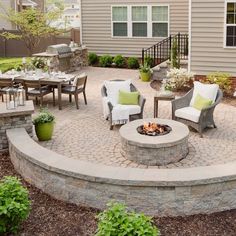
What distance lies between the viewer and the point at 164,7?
2039 cm

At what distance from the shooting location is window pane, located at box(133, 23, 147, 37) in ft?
69.2

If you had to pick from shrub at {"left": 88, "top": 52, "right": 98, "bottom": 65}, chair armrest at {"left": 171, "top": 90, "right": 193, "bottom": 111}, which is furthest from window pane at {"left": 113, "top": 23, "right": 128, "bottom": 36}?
chair armrest at {"left": 171, "top": 90, "right": 193, "bottom": 111}

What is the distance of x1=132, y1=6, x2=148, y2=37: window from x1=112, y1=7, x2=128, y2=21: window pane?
51cm

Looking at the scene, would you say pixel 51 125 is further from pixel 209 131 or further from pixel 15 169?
pixel 209 131

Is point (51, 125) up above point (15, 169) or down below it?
above

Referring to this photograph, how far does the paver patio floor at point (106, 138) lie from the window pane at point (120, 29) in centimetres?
829

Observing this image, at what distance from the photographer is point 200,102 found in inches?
416

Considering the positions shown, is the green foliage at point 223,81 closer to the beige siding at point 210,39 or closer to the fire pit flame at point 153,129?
the beige siding at point 210,39

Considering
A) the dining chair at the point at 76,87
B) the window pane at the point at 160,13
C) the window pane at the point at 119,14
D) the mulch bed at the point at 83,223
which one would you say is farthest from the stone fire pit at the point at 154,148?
the window pane at the point at 119,14

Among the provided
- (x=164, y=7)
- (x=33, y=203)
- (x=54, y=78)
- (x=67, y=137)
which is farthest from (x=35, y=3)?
(x=33, y=203)

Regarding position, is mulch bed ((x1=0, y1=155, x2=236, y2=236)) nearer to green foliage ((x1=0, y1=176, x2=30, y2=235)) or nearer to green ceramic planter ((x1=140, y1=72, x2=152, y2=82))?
green foliage ((x1=0, y1=176, x2=30, y2=235))

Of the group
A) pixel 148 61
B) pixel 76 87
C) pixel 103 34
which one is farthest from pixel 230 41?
pixel 103 34

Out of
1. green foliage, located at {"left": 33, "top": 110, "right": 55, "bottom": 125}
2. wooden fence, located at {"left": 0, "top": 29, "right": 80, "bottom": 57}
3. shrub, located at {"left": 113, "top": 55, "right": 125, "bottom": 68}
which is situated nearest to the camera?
green foliage, located at {"left": 33, "top": 110, "right": 55, "bottom": 125}

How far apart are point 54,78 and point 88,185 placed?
6670 mm
